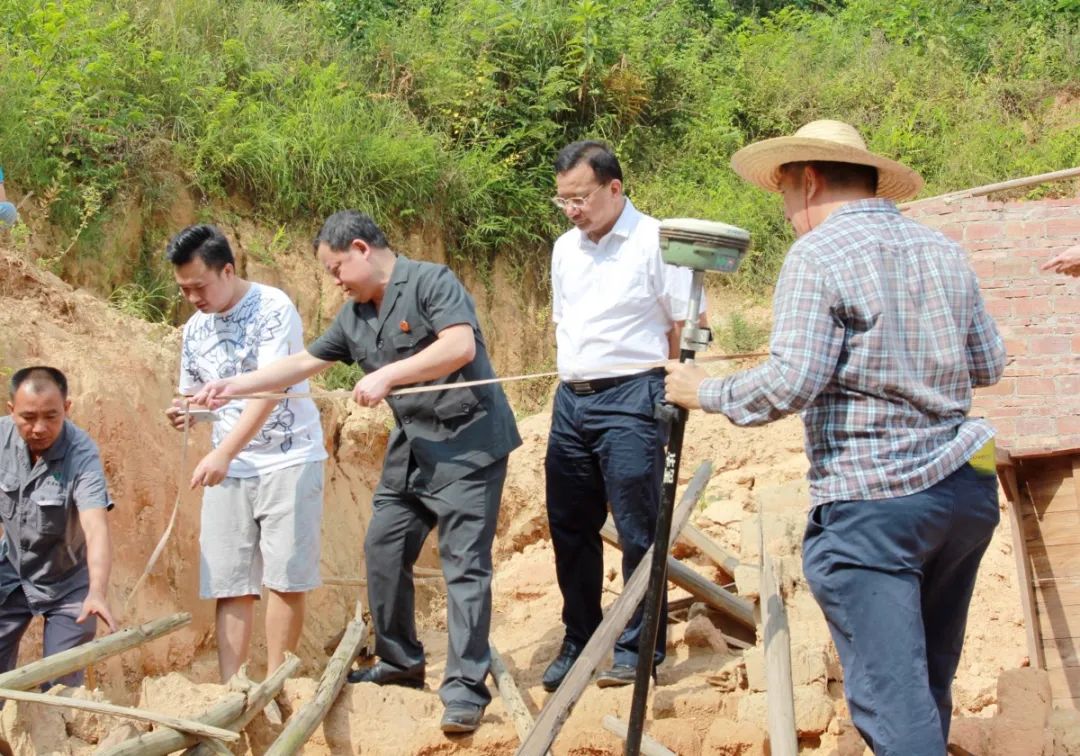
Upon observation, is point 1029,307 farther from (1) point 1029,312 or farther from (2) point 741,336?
(2) point 741,336

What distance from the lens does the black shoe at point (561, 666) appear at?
18.3 ft

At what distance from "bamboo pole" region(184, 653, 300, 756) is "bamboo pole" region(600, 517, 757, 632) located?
1.80m

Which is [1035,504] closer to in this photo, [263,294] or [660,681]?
[660,681]

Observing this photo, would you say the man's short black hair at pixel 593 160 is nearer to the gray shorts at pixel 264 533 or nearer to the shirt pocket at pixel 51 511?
the gray shorts at pixel 264 533

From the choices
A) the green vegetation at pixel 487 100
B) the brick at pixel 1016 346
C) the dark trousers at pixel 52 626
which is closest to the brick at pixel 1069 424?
the brick at pixel 1016 346

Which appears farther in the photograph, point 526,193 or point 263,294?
point 526,193

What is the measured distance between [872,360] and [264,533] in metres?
2.89

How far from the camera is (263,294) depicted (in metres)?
5.48

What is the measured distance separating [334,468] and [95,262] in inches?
85.7

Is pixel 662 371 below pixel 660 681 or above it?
above

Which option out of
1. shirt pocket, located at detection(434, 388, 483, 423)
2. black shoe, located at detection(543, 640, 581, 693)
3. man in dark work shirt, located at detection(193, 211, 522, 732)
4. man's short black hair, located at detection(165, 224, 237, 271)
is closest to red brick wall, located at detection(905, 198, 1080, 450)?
black shoe, located at detection(543, 640, 581, 693)

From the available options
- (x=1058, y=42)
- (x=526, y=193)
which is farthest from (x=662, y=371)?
(x=1058, y=42)

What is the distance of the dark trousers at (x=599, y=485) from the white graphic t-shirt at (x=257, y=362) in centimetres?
101

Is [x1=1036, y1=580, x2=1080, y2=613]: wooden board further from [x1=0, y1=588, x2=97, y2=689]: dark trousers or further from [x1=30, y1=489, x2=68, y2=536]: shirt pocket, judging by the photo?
[x1=30, y1=489, x2=68, y2=536]: shirt pocket
